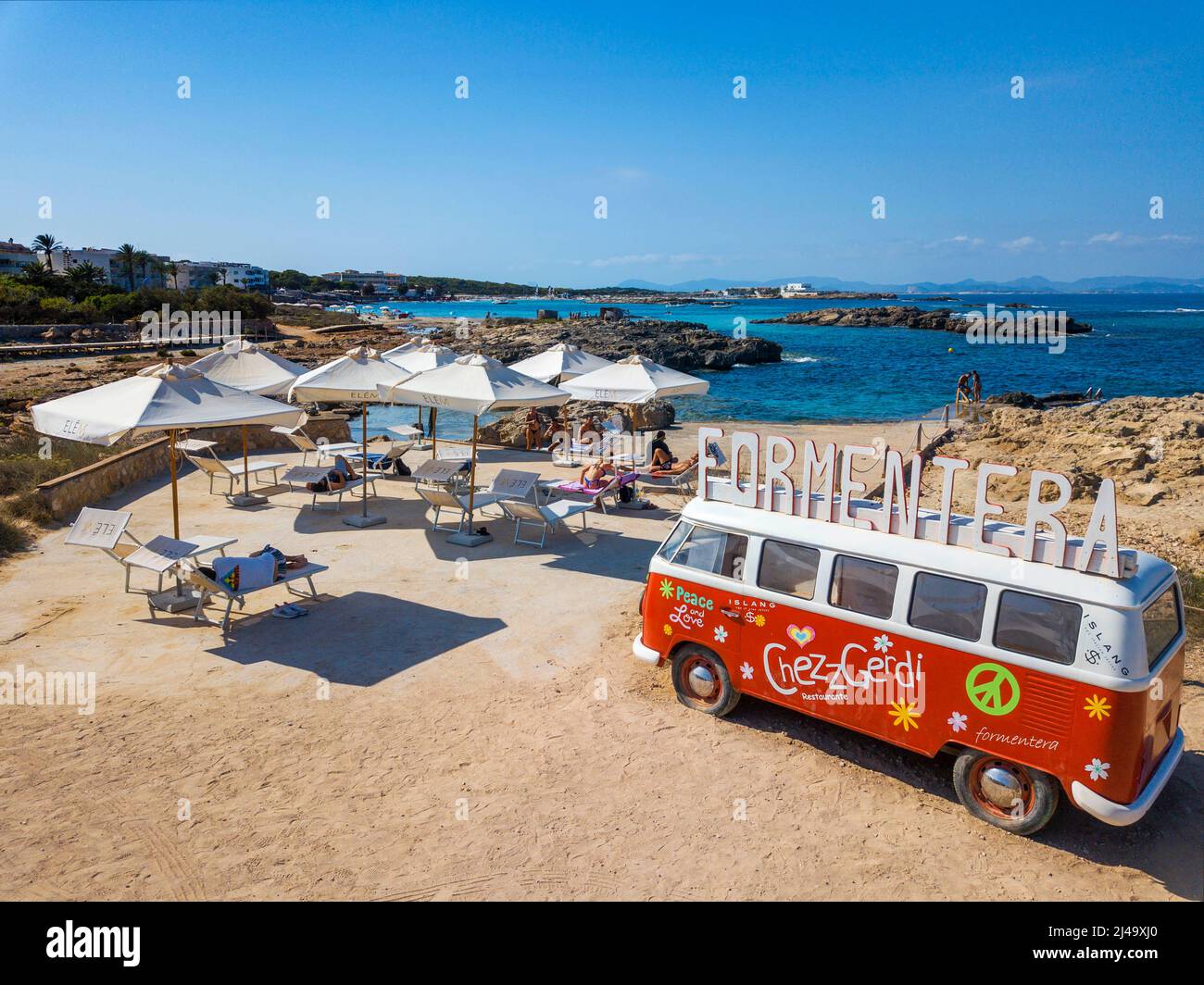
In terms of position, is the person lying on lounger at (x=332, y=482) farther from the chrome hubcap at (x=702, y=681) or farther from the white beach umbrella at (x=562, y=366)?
the chrome hubcap at (x=702, y=681)

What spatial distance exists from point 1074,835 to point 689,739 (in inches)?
106

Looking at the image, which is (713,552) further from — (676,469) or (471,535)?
(676,469)

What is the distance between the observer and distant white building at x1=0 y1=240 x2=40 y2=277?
100 meters

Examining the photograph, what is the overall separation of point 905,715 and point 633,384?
29.6 feet

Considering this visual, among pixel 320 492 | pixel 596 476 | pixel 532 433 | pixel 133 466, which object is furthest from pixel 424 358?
pixel 133 466

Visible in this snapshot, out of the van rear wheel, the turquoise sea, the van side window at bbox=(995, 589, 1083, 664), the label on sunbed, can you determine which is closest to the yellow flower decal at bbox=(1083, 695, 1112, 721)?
the van side window at bbox=(995, 589, 1083, 664)

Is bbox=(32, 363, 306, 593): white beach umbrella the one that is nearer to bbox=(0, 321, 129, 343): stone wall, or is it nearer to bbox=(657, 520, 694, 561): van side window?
bbox=(657, 520, 694, 561): van side window

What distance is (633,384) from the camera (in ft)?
45.2

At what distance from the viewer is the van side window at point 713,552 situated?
249 inches

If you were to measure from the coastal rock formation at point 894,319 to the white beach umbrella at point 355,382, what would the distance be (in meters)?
104

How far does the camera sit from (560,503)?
11.9 meters

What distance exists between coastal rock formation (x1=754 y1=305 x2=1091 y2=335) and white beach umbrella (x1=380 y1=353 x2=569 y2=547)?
341 feet
